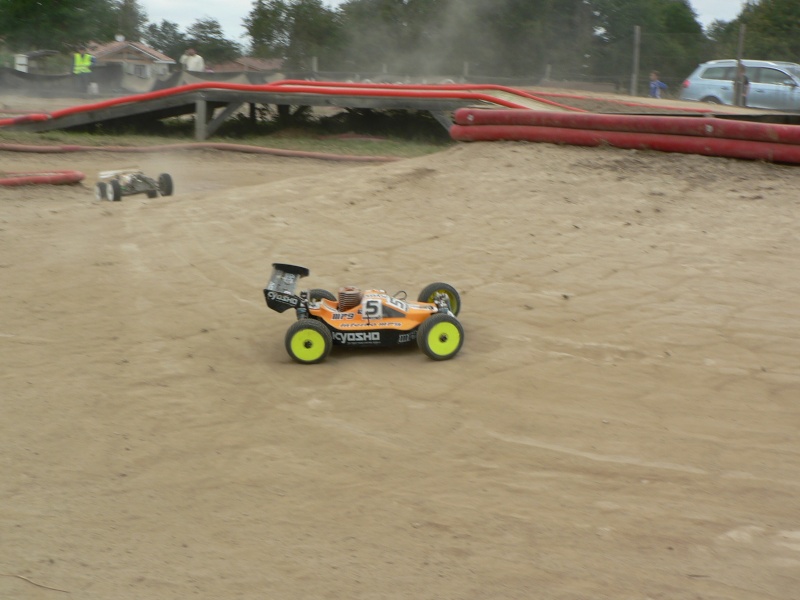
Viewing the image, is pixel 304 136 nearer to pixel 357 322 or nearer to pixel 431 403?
pixel 357 322

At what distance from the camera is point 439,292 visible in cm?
640

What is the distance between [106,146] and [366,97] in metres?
4.92

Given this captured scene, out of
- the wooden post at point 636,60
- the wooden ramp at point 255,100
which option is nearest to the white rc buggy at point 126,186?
the wooden ramp at point 255,100

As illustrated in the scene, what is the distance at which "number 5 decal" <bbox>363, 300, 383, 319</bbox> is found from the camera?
19.4 feet

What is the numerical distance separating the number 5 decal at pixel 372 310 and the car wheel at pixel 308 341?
0.95 ft

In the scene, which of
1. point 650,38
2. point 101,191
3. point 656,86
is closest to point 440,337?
point 101,191

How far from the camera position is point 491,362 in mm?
5680

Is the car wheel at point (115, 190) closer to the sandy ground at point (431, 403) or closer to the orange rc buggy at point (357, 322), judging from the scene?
the sandy ground at point (431, 403)

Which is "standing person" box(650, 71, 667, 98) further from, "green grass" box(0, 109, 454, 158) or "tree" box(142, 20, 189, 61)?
"tree" box(142, 20, 189, 61)

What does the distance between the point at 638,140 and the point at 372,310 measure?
4.91 metres

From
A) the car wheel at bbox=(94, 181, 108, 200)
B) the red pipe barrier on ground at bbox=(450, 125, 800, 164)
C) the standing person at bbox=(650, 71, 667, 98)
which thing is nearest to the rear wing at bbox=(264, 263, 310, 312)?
the red pipe barrier on ground at bbox=(450, 125, 800, 164)

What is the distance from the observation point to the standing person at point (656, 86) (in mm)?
25172

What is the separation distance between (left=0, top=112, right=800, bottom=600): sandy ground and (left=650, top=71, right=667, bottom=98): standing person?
17.1 meters

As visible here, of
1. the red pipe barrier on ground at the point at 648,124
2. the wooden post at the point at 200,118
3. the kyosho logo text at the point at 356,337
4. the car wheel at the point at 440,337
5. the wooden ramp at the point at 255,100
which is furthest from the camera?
the wooden post at the point at 200,118
